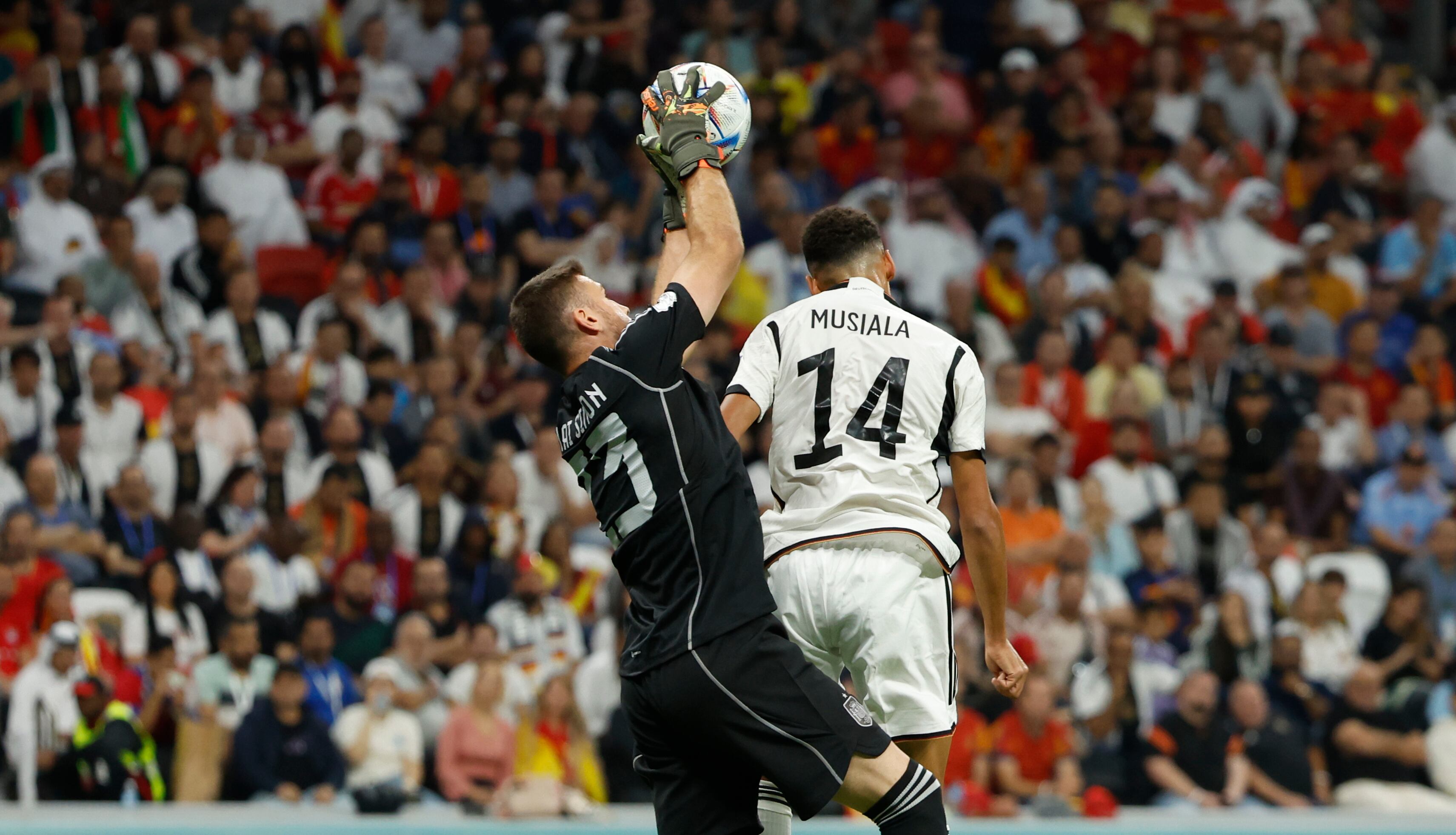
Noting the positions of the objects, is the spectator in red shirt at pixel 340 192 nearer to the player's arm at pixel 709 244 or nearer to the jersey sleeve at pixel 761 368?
the jersey sleeve at pixel 761 368

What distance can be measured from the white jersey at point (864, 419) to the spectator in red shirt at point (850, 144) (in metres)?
Answer: 12.0

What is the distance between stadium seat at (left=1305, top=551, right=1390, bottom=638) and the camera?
14.9m

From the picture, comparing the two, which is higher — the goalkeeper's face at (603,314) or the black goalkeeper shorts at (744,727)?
the goalkeeper's face at (603,314)

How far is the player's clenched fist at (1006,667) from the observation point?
20.2 feet

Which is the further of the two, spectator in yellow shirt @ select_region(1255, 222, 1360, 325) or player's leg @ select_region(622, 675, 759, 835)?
spectator in yellow shirt @ select_region(1255, 222, 1360, 325)

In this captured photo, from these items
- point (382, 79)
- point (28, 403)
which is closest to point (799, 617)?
point (28, 403)

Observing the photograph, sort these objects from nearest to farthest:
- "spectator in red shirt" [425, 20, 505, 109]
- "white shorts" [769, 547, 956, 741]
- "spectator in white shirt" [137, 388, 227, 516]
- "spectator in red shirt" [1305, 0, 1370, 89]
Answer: "white shorts" [769, 547, 956, 741]
"spectator in white shirt" [137, 388, 227, 516]
"spectator in red shirt" [425, 20, 505, 109]
"spectator in red shirt" [1305, 0, 1370, 89]

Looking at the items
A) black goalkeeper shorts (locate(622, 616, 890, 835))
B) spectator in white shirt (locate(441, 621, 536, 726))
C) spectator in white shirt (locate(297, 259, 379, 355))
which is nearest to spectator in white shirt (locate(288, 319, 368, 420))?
spectator in white shirt (locate(297, 259, 379, 355))

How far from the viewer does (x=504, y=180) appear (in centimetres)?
1686

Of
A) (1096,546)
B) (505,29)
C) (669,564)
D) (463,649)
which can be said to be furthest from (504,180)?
(669,564)

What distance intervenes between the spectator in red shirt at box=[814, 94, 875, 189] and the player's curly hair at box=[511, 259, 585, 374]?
1259cm

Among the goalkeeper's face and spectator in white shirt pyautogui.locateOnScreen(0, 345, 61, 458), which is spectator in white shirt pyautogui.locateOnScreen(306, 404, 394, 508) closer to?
spectator in white shirt pyautogui.locateOnScreen(0, 345, 61, 458)

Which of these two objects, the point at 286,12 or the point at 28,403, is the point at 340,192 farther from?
the point at 28,403

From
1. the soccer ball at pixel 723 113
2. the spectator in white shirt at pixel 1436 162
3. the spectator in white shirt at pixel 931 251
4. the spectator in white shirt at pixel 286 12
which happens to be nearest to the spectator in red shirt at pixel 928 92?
the spectator in white shirt at pixel 931 251
